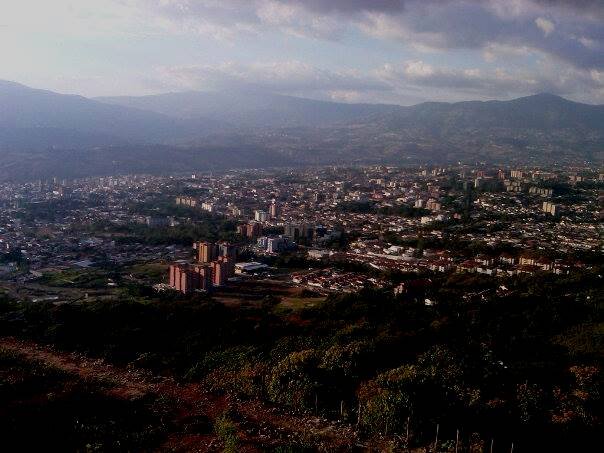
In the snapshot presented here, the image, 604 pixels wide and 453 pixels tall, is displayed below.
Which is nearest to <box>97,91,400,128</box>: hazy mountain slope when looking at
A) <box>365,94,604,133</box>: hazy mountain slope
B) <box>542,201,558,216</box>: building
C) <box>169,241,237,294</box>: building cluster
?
<box>365,94,604,133</box>: hazy mountain slope

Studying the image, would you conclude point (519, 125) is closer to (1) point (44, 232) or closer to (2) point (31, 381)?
(1) point (44, 232)


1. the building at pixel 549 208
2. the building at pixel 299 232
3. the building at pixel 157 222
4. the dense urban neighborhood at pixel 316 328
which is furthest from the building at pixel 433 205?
the building at pixel 157 222

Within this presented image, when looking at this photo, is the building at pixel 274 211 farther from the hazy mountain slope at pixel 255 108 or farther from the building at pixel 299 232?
the hazy mountain slope at pixel 255 108

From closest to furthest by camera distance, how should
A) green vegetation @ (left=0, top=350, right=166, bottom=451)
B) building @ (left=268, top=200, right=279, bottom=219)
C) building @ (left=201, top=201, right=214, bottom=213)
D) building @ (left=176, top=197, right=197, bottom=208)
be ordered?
green vegetation @ (left=0, top=350, right=166, bottom=451) → building @ (left=268, top=200, right=279, bottom=219) → building @ (left=201, top=201, right=214, bottom=213) → building @ (left=176, top=197, right=197, bottom=208)

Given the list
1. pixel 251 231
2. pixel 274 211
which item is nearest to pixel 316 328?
pixel 251 231

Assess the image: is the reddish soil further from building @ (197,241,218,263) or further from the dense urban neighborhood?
building @ (197,241,218,263)

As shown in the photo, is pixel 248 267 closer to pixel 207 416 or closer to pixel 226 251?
pixel 226 251
